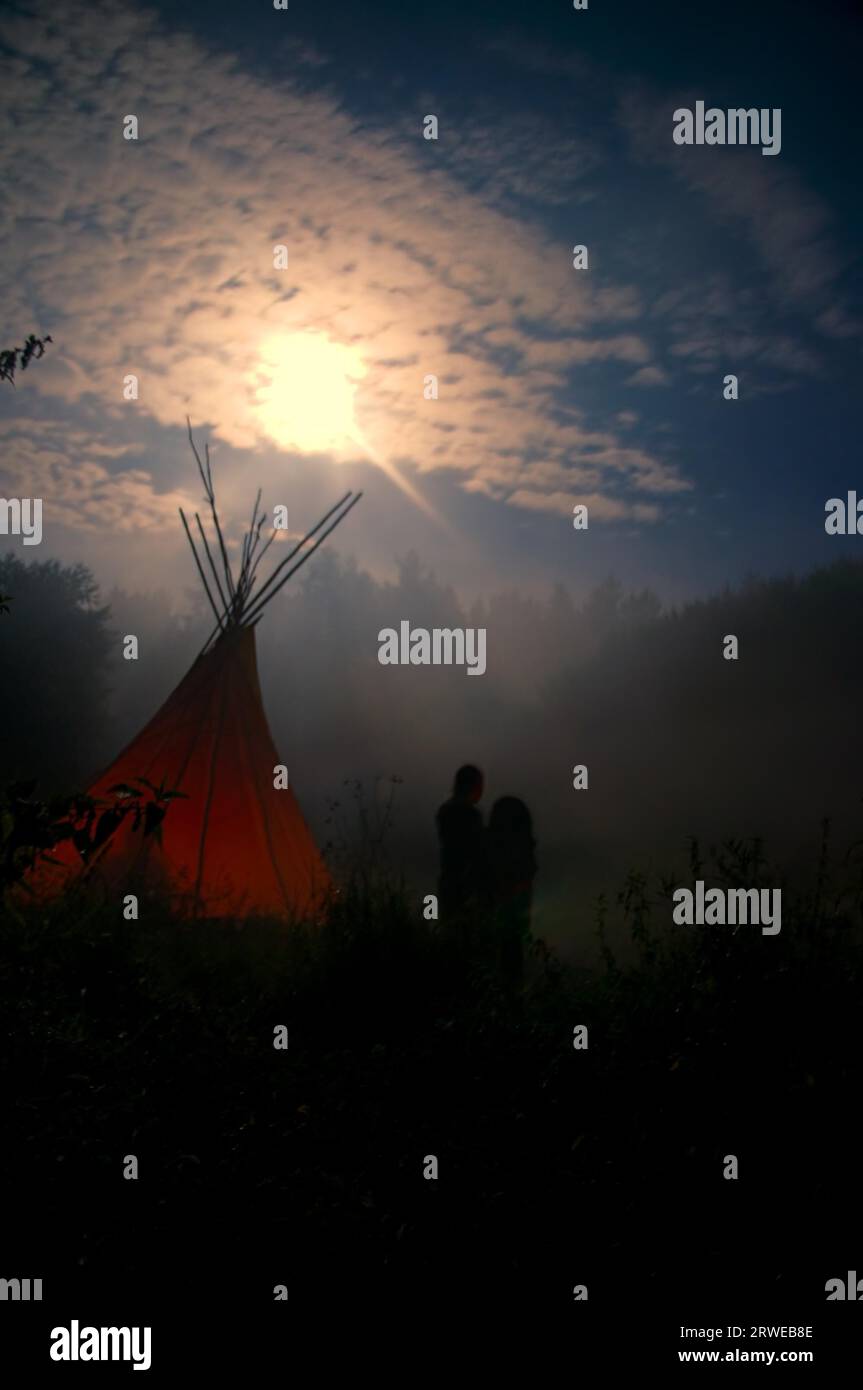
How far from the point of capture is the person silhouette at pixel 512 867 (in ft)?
19.5

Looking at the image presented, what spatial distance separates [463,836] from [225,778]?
3209 millimetres

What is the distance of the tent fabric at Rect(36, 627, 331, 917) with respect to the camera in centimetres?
842

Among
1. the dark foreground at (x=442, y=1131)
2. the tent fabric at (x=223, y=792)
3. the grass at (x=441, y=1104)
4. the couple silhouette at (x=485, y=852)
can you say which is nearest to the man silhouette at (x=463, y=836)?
the couple silhouette at (x=485, y=852)

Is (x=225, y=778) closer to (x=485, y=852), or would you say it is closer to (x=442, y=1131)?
(x=485, y=852)

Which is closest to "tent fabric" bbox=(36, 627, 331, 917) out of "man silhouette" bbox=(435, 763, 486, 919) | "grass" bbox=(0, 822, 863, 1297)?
"man silhouette" bbox=(435, 763, 486, 919)

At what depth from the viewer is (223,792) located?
872 centimetres

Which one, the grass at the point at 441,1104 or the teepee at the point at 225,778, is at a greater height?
the teepee at the point at 225,778

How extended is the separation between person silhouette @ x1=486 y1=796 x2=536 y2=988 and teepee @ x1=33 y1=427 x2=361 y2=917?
2397mm

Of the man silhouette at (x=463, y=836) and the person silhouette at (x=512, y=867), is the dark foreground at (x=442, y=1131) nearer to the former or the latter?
the person silhouette at (x=512, y=867)

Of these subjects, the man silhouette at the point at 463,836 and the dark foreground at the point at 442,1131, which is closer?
the dark foreground at the point at 442,1131

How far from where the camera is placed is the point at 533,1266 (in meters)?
2.57

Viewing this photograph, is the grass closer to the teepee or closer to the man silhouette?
the man silhouette

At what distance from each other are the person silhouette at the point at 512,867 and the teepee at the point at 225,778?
2.40 m
